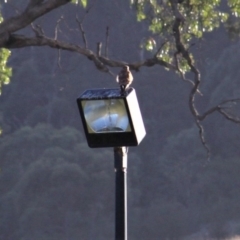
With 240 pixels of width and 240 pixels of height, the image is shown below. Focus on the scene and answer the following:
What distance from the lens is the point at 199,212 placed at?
1115 inches

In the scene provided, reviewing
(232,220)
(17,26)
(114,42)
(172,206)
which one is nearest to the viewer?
(17,26)

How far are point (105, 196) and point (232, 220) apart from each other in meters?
7.02

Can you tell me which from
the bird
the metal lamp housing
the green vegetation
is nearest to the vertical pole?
the metal lamp housing

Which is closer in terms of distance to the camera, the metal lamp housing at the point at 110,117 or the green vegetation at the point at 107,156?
the metal lamp housing at the point at 110,117

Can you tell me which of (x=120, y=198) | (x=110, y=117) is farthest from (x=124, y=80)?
(x=120, y=198)

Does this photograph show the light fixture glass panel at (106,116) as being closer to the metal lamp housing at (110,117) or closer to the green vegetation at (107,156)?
the metal lamp housing at (110,117)

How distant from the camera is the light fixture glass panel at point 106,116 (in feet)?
13.3

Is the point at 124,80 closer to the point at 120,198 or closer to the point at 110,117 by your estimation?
the point at 110,117

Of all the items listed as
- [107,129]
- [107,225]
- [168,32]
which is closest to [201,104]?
[107,225]

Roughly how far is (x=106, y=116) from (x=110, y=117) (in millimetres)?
23

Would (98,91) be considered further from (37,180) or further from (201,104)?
(201,104)

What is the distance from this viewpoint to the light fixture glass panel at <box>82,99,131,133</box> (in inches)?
160

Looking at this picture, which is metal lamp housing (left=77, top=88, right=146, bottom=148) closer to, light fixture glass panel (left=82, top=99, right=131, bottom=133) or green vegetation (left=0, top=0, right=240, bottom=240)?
light fixture glass panel (left=82, top=99, right=131, bottom=133)

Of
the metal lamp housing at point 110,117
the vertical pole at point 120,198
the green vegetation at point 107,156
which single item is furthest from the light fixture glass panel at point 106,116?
Answer: the green vegetation at point 107,156
